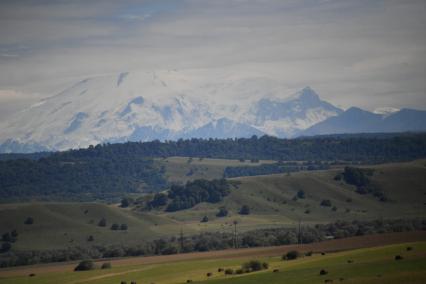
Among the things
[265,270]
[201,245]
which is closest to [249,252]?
[201,245]

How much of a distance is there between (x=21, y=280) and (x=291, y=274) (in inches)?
1300

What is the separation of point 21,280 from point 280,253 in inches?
1188

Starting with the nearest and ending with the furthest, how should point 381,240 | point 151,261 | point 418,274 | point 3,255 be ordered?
point 418,274, point 381,240, point 151,261, point 3,255

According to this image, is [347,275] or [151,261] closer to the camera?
[347,275]

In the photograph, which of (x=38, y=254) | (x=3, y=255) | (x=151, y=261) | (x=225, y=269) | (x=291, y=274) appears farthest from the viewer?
(x=3, y=255)

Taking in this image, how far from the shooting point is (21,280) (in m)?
98.1

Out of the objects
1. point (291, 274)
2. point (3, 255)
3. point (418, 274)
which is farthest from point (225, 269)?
point (3, 255)

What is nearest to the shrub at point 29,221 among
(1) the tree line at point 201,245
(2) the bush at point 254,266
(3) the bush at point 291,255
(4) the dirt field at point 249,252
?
(1) the tree line at point 201,245

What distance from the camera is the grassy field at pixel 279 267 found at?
7400 cm

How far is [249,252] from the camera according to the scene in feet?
382

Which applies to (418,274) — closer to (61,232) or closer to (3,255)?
(3,255)

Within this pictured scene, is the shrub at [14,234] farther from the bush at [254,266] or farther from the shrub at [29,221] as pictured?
the bush at [254,266]

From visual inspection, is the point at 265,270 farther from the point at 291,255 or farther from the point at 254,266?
the point at 291,255

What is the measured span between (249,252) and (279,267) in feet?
89.6
